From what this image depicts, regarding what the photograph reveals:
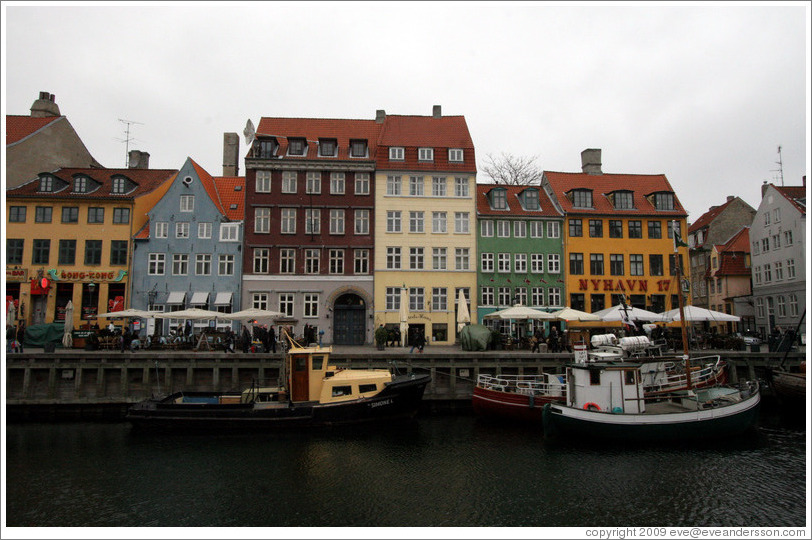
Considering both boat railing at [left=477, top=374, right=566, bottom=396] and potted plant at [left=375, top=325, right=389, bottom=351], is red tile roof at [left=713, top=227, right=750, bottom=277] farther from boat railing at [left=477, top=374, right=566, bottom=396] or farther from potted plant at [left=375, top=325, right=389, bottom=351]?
potted plant at [left=375, top=325, right=389, bottom=351]

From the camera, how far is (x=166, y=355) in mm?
26234

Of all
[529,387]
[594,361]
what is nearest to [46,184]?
[529,387]

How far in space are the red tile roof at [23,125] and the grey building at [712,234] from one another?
191ft

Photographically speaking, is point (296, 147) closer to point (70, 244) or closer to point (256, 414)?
point (70, 244)

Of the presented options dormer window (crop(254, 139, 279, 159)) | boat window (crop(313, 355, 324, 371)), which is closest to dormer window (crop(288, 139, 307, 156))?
dormer window (crop(254, 139, 279, 159))

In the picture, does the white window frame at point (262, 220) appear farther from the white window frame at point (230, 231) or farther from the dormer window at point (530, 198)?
the dormer window at point (530, 198)

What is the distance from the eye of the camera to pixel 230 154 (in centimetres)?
4506

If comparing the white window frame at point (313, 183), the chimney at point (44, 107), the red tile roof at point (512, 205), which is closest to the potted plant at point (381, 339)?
the white window frame at point (313, 183)

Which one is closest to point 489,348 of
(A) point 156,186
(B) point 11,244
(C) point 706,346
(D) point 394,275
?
(D) point 394,275

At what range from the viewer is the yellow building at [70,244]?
3622cm

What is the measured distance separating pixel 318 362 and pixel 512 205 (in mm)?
23554

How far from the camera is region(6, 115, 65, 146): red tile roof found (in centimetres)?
4003

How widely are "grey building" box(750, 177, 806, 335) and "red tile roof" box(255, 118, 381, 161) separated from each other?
106 ft

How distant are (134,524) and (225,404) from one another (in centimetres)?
914
